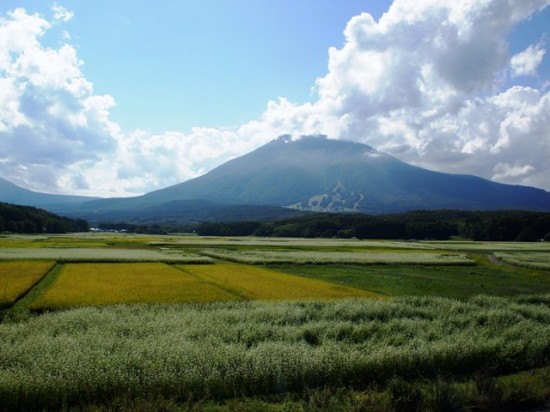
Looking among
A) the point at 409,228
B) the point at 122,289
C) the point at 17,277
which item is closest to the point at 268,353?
the point at 122,289

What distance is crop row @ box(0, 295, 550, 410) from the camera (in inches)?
389

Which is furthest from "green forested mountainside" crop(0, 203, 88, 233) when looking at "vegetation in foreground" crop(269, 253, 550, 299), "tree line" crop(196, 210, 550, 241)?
"vegetation in foreground" crop(269, 253, 550, 299)

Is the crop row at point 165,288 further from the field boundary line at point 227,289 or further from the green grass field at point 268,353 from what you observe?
the green grass field at point 268,353

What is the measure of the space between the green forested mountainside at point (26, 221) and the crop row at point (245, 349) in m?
114

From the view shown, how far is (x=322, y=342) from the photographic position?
43.6ft

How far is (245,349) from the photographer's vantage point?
12086mm

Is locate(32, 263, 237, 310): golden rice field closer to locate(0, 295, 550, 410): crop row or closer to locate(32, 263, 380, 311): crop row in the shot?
locate(32, 263, 380, 311): crop row

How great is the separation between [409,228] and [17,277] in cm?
11126

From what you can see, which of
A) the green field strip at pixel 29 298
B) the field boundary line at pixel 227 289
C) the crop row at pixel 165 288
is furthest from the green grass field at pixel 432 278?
the green field strip at pixel 29 298

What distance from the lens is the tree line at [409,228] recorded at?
115750 millimetres

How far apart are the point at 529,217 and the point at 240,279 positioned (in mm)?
113414

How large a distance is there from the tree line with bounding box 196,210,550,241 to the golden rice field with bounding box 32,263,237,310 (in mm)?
101661

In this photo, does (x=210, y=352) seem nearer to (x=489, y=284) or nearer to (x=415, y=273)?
(x=489, y=284)

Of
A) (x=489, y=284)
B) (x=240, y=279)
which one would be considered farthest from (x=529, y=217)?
(x=240, y=279)
